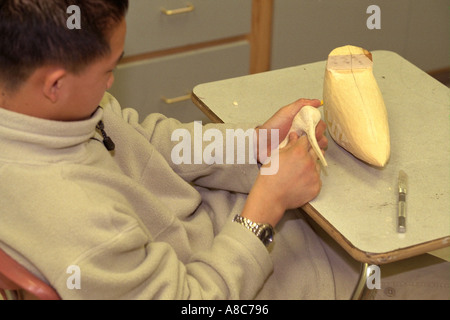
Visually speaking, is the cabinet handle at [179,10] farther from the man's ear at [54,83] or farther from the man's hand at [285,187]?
the man's ear at [54,83]

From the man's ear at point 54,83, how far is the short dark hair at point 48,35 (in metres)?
0.01

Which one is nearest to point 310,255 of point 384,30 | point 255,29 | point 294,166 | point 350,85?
point 294,166

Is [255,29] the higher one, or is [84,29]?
[84,29]

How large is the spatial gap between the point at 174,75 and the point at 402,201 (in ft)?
3.97

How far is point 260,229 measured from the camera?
3.01ft

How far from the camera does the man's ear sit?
767mm

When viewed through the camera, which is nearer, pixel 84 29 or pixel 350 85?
pixel 84 29

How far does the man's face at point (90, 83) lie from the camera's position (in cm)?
80

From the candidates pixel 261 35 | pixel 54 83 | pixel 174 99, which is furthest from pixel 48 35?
pixel 261 35

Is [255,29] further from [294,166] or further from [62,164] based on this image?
[62,164]

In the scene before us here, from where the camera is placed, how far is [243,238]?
894 millimetres

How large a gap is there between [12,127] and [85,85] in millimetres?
105

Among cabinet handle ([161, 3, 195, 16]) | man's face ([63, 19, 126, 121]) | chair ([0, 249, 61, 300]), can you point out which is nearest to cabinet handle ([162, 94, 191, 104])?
cabinet handle ([161, 3, 195, 16])

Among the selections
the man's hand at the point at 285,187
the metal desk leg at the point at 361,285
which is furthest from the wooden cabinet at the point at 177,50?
the metal desk leg at the point at 361,285
